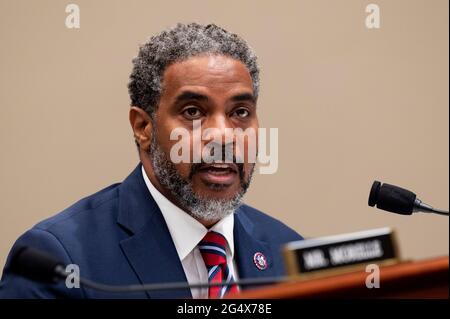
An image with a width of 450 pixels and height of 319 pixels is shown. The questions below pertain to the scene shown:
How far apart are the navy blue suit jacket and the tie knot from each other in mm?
83

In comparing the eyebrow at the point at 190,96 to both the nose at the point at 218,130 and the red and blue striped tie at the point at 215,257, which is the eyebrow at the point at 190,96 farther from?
the red and blue striped tie at the point at 215,257

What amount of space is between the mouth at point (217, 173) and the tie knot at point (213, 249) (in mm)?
161

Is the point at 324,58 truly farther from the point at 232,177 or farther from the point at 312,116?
the point at 232,177

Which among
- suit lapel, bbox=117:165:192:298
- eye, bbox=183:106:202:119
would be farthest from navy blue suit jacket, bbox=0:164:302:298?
eye, bbox=183:106:202:119

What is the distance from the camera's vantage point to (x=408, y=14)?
126 inches

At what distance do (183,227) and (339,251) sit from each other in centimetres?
81

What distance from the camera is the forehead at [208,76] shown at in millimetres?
1891

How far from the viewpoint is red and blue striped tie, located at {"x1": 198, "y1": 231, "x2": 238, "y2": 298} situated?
1842 mm

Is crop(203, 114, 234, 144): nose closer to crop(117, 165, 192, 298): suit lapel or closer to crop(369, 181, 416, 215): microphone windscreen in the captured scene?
crop(117, 165, 192, 298): suit lapel

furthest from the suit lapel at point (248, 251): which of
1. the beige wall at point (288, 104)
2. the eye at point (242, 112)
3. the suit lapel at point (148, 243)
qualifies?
the beige wall at point (288, 104)

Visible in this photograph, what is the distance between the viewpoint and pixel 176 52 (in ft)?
6.48

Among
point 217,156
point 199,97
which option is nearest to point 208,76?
point 199,97

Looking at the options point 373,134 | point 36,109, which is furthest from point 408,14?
point 36,109

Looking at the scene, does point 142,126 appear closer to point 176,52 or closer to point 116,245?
point 176,52
